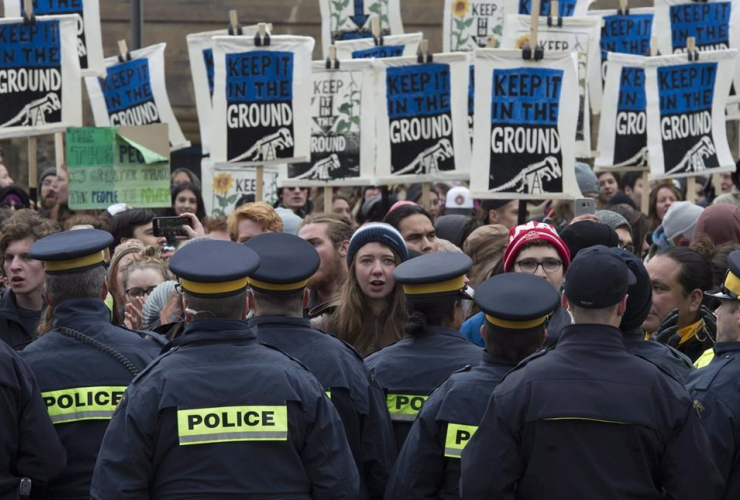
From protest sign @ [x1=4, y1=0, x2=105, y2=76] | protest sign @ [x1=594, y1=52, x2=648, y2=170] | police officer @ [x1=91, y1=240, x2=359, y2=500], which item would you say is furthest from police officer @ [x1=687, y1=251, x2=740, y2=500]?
protest sign @ [x1=4, y1=0, x2=105, y2=76]

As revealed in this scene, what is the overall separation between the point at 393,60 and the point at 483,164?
1537 millimetres

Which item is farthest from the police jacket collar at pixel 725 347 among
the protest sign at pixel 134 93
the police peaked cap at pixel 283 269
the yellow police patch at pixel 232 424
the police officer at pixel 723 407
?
the protest sign at pixel 134 93

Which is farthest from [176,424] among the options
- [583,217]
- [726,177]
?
[726,177]

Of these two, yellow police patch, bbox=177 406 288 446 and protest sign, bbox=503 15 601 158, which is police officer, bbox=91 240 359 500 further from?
protest sign, bbox=503 15 601 158

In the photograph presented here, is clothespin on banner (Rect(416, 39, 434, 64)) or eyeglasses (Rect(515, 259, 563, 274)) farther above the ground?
clothespin on banner (Rect(416, 39, 434, 64))

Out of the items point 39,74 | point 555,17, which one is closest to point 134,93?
point 39,74

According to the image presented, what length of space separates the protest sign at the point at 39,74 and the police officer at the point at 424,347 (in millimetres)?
5985

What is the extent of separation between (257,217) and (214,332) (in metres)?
3.02

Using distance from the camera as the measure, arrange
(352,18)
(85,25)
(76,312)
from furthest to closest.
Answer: (352,18) < (85,25) < (76,312)

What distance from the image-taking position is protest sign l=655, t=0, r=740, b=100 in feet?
38.5

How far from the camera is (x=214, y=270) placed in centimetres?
409

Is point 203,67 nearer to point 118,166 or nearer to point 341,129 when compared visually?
point 341,129

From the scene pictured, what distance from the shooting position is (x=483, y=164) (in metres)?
9.14

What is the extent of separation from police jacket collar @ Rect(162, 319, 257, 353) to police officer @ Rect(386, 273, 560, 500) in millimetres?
616
